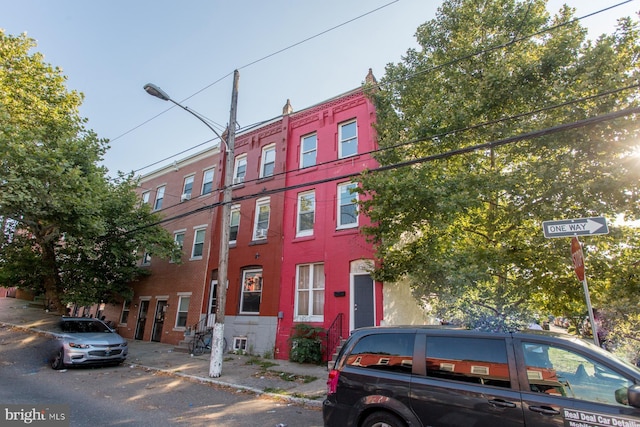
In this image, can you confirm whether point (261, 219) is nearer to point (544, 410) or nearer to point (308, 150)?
point (308, 150)

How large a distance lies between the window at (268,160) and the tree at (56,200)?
5.93 metres

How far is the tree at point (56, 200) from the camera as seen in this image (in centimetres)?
1157

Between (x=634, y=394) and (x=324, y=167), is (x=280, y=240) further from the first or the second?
(x=634, y=394)

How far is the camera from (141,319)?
19672 mm

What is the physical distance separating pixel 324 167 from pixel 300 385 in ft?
28.6

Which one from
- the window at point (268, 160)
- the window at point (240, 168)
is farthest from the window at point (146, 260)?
the window at point (268, 160)

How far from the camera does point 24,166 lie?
11.2 meters

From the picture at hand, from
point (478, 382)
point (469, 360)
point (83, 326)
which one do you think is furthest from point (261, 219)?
point (478, 382)

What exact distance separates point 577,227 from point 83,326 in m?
14.8

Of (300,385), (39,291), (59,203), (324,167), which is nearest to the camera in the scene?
(300,385)

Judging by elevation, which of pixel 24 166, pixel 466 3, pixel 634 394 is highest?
pixel 466 3

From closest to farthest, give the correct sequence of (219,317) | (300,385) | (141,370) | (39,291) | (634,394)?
1. (634,394)
2. (300,385)
3. (219,317)
4. (141,370)
5. (39,291)

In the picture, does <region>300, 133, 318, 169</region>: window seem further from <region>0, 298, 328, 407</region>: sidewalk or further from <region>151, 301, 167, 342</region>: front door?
<region>151, 301, 167, 342</region>: front door

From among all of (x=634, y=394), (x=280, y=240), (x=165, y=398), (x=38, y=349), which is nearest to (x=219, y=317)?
(x=165, y=398)
